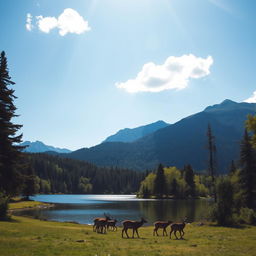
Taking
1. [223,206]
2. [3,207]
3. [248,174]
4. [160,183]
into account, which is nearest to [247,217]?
[223,206]

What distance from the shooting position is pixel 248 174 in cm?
5188

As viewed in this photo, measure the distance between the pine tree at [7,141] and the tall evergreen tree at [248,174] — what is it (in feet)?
122

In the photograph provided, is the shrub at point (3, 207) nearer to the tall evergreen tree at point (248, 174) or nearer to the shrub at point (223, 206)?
the shrub at point (223, 206)

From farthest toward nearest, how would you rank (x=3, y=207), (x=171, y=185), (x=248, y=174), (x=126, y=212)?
(x=171, y=185) < (x=126, y=212) < (x=248, y=174) < (x=3, y=207)

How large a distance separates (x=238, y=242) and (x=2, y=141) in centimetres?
3330

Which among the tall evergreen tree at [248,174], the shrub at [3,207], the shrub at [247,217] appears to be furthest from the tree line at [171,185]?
→ the shrub at [3,207]

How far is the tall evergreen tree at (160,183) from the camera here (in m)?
132

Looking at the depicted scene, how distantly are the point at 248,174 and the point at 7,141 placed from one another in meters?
40.2

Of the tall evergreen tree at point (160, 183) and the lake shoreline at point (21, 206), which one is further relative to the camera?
the tall evergreen tree at point (160, 183)

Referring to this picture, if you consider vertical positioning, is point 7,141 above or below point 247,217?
above

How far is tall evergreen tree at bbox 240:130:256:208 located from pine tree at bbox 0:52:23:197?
37124 mm

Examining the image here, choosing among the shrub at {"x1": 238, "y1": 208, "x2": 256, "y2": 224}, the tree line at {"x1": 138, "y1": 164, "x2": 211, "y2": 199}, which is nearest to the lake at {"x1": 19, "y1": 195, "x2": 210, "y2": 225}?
the shrub at {"x1": 238, "y1": 208, "x2": 256, "y2": 224}

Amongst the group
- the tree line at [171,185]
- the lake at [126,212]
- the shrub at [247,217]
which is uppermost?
the tree line at [171,185]

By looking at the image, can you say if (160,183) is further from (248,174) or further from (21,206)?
(248,174)
